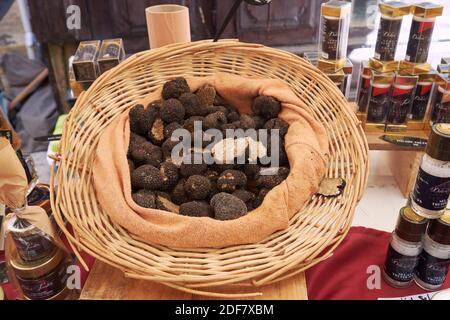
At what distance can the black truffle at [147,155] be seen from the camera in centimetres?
82

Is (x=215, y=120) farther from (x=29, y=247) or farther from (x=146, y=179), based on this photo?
(x=29, y=247)

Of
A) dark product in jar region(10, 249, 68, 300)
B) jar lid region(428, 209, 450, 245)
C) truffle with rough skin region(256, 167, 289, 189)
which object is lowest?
dark product in jar region(10, 249, 68, 300)

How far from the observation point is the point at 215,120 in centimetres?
88

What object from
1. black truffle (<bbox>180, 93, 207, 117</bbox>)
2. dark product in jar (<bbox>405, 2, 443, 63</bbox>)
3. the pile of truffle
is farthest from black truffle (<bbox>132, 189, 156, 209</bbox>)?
dark product in jar (<bbox>405, 2, 443, 63</bbox>)

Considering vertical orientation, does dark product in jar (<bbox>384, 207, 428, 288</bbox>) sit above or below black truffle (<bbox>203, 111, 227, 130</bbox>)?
below

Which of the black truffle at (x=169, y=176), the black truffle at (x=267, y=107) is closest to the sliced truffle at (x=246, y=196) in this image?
the black truffle at (x=169, y=176)

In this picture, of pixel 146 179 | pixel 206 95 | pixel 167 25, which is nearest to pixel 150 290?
pixel 146 179

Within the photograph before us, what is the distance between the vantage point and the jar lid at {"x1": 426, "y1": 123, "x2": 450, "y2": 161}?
24.9 inches

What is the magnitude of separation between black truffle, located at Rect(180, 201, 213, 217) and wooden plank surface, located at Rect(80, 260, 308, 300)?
0.13 metres

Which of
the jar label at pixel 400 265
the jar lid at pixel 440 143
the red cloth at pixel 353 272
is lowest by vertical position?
the red cloth at pixel 353 272

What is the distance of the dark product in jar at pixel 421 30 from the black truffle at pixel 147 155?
2.03 feet

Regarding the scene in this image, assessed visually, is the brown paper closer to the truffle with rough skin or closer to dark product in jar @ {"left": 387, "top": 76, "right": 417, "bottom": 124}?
the truffle with rough skin

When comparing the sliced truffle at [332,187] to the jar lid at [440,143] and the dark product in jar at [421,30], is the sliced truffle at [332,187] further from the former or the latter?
the dark product in jar at [421,30]
